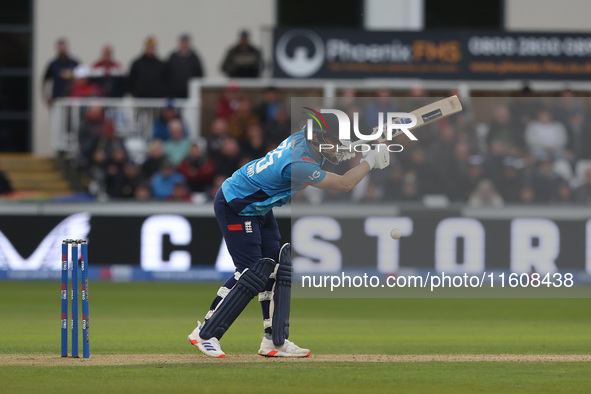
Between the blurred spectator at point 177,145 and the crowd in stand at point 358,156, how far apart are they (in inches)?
0.7

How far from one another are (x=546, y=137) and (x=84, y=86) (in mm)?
8604

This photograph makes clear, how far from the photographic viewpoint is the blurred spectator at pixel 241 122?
19.6 meters

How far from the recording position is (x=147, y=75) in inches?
827

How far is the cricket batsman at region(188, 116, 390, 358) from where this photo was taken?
9062 millimetres

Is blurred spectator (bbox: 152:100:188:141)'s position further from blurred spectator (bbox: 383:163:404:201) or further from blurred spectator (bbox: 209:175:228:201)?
blurred spectator (bbox: 383:163:404:201)

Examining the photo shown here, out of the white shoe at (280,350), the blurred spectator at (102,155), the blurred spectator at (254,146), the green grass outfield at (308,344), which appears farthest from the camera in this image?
the blurred spectator at (102,155)


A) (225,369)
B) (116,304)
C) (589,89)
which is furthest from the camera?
(589,89)

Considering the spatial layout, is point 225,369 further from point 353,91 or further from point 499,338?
point 353,91

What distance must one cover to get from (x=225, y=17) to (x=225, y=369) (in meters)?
18.1

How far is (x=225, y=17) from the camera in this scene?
26.1 meters

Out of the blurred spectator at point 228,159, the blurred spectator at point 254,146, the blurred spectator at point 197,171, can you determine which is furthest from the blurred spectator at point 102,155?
the blurred spectator at point 254,146

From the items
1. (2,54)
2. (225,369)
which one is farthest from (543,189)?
(2,54)

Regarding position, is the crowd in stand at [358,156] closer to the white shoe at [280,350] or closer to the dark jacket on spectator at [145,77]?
the dark jacket on spectator at [145,77]

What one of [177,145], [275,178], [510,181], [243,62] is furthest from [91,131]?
[275,178]
